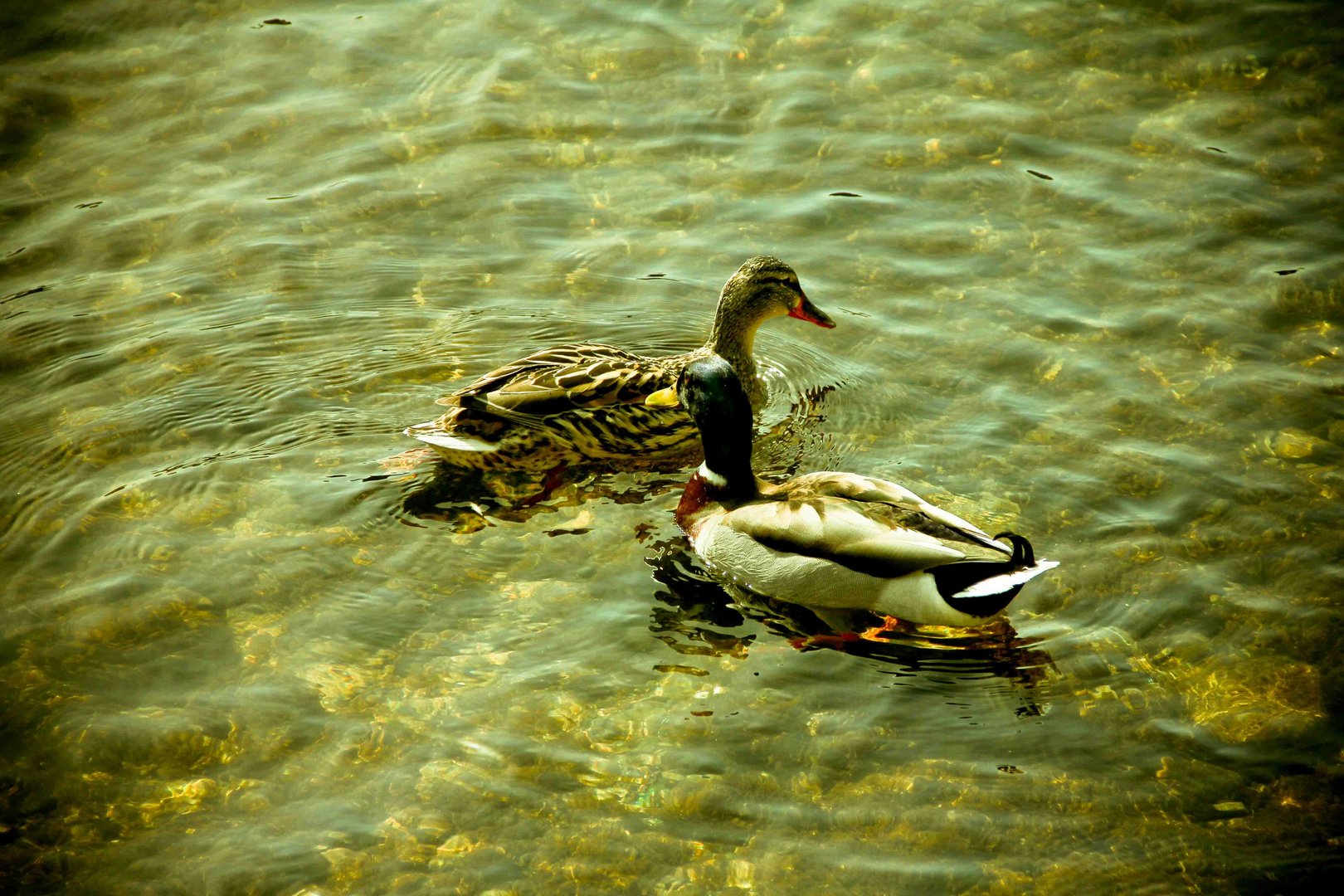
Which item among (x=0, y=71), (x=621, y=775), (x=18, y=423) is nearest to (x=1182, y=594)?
(x=621, y=775)

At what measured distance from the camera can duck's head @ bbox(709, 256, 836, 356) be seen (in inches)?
275

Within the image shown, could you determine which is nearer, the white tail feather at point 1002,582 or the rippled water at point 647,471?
the rippled water at point 647,471

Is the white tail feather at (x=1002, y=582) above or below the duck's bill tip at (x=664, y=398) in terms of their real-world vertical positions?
below

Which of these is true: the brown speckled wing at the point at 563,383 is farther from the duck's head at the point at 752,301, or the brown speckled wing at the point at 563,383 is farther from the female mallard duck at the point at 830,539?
the duck's head at the point at 752,301

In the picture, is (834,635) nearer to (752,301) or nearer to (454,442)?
(454,442)

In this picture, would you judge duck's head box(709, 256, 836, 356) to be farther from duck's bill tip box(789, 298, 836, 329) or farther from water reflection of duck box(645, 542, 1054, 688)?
water reflection of duck box(645, 542, 1054, 688)

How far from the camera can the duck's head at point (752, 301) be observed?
22.9 ft

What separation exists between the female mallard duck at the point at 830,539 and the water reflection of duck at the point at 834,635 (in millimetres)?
85

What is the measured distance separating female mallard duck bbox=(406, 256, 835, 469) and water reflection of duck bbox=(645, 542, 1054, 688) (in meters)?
0.95

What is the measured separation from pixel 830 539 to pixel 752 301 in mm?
2028

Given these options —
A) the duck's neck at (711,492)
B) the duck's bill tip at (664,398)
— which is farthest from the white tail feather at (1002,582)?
the duck's bill tip at (664,398)

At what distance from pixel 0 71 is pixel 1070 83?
7873 mm

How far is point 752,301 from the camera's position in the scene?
23.1 feet

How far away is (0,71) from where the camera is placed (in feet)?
31.4
